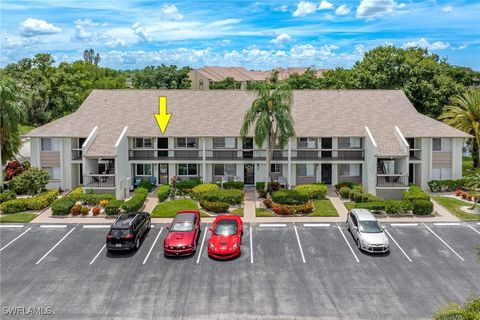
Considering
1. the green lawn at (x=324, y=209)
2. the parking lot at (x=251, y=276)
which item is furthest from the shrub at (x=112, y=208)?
the green lawn at (x=324, y=209)

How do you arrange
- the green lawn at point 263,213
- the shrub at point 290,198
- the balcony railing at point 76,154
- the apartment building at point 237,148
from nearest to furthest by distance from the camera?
the green lawn at point 263,213 → the shrub at point 290,198 → the apartment building at point 237,148 → the balcony railing at point 76,154

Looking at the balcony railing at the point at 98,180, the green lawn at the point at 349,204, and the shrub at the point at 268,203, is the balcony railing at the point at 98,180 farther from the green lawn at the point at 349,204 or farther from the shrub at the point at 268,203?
the green lawn at the point at 349,204

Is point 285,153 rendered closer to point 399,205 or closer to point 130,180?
point 399,205

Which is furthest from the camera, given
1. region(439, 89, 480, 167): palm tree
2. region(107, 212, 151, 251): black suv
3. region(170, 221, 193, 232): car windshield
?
region(439, 89, 480, 167): palm tree

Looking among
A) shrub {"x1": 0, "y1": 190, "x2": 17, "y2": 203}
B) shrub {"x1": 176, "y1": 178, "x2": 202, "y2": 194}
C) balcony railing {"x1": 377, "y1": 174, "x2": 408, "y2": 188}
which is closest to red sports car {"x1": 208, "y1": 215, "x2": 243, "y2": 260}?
shrub {"x1": 176, "y1": 178, "x2": 202, "y2": 194}

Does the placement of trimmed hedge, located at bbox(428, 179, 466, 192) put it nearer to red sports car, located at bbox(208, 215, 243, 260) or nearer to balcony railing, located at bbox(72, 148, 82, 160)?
red sports car, located at bbox(208, 215, 243, 260)

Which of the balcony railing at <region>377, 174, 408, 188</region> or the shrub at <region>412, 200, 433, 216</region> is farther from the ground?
the balcony railing at <region>377, 174, 408, 188</region>
